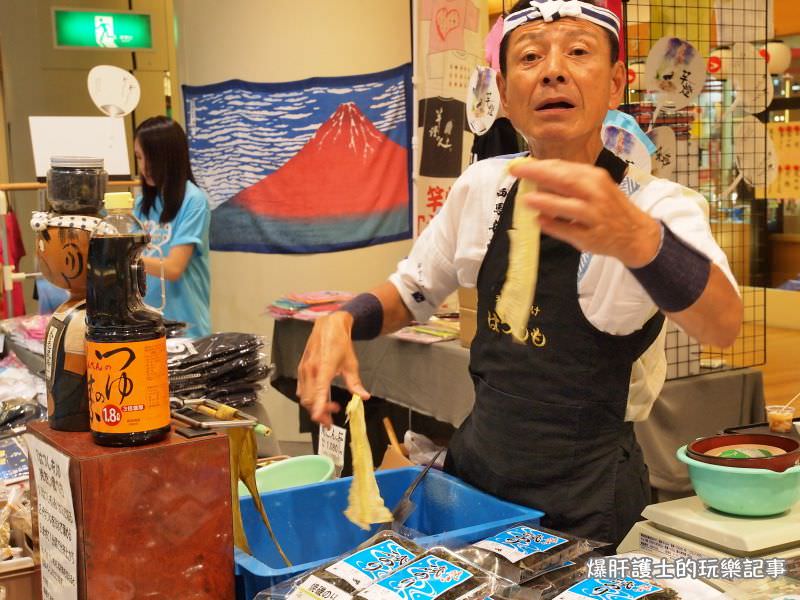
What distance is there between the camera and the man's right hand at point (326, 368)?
138 centimetres

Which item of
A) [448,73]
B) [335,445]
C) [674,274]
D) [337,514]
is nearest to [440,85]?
[448,73]

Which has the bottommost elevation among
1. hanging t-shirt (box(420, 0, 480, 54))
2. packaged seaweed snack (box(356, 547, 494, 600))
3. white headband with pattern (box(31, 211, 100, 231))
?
packaged seaweed snack (box(356, 547, 494, 600))

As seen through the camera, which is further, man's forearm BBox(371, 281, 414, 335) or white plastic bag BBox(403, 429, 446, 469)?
white plastic bag BBox(403, 429, 446, 469)

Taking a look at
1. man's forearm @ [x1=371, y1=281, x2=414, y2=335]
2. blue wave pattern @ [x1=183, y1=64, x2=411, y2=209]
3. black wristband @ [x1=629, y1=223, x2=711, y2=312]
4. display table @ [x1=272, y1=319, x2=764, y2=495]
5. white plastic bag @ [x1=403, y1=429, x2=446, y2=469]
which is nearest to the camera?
black wristband @ [x1=629, y1=223, x2=711, y2=312]

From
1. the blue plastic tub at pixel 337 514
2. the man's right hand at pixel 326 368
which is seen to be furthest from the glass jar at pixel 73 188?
the blue plastic tub at pixel 337 514

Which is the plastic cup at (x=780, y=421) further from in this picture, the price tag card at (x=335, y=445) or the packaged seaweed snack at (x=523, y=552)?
the price tag card at (x=335, y=445)

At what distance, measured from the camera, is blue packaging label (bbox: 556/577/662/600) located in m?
1.07

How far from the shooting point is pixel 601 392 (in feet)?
5.19

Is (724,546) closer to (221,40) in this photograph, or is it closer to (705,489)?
(705,489)

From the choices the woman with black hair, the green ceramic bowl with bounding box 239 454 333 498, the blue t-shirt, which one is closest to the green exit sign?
the woman with black hair

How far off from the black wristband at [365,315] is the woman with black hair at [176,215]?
2.14m

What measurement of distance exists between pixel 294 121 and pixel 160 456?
427 centimetres

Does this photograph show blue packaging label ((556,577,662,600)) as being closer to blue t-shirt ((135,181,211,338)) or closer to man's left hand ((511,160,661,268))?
man's left hand ((511,160,661,268))

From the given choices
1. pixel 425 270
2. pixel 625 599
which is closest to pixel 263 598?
pixel 625 599
